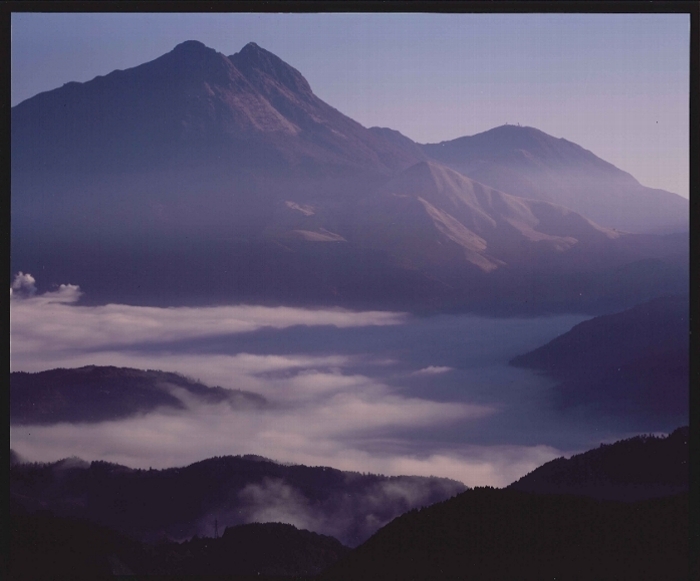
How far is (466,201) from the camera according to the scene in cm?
1149

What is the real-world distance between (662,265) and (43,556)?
10.0 m

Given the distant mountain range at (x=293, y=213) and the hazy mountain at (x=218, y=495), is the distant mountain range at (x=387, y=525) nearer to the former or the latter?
the hazy mountain at (x=218, y=495)

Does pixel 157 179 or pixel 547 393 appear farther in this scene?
pixel 157 179

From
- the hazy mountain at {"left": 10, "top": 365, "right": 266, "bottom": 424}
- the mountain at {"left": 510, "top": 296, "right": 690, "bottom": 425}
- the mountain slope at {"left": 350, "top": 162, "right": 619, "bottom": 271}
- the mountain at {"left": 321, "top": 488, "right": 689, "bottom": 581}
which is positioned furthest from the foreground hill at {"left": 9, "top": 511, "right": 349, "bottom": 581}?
the mountain slope at {"left": 350, "top": 162, "right": 619, "bottom": 271}

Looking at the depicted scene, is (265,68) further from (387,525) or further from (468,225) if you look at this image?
(387,525)

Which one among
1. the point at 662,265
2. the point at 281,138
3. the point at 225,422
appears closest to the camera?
the point at 225,422

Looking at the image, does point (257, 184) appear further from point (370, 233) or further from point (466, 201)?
point (466, 201)

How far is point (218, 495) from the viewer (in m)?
10.2

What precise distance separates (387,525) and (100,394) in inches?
197

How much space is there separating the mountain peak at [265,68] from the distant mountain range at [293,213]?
0.04 metres

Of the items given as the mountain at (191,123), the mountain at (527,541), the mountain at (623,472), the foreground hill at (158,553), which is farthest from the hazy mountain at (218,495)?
the mountain at (191,123)

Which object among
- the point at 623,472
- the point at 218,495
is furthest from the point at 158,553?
the point at 623,472

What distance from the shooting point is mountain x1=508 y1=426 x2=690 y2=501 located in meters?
9.60
